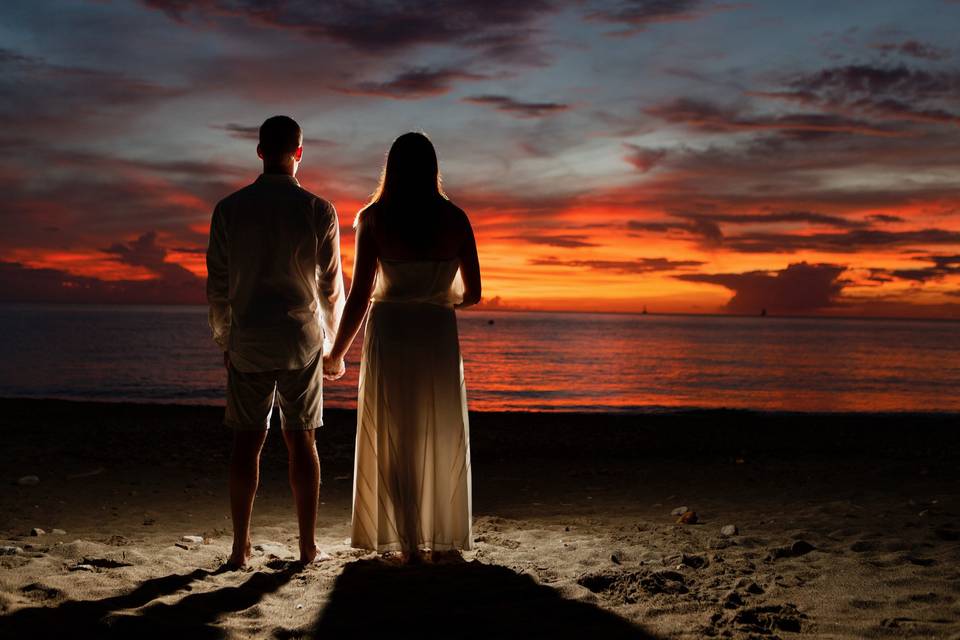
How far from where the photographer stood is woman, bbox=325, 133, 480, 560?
11.8 feet

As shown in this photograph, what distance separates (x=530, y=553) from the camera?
4.16 m

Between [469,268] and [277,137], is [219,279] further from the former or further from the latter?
[469,268]

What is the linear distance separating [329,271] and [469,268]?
743 mm

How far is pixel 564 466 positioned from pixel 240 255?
5.87 metres

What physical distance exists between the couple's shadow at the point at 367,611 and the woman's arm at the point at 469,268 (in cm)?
146

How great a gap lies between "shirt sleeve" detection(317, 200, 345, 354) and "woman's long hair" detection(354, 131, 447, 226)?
32cm

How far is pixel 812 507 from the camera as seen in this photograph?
17.6 feet

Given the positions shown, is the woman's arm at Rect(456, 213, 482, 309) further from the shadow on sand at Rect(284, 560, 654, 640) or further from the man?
the shadow on sand at Rect(284, 560, 654, 640)

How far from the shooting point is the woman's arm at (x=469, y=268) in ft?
12.3

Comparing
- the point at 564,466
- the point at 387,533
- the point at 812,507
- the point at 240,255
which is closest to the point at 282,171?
the point at 240,255

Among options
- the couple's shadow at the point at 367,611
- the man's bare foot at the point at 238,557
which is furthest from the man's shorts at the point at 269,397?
the couple's shadow at the point at 367,611

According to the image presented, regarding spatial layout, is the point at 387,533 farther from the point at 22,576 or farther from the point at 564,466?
the point at 564,466

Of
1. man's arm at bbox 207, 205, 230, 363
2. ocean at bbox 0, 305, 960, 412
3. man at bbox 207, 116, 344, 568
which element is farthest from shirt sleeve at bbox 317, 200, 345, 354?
ocean at bbox 0, 305, 960, 412

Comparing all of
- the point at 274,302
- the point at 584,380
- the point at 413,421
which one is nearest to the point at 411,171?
the point at 274,302
